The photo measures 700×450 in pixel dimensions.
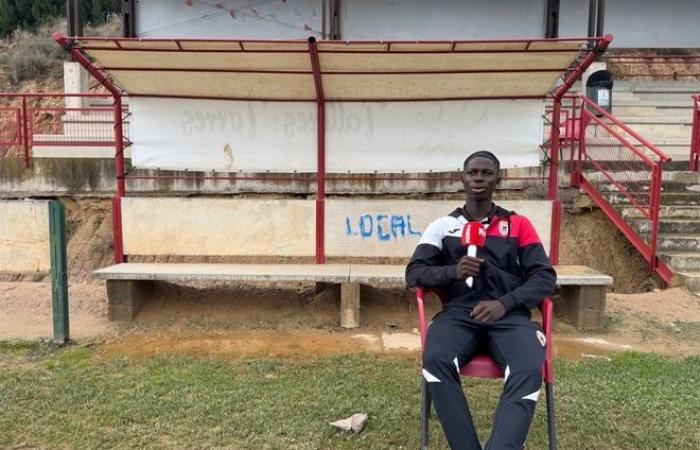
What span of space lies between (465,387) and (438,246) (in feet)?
4.54

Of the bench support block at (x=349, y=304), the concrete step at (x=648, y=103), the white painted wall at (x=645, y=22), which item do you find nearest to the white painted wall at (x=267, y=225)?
the bench support block at (x=349, y=304)

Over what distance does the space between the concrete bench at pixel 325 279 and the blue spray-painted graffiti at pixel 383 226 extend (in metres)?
0.39

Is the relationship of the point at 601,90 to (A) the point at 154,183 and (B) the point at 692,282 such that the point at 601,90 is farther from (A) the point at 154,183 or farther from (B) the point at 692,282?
(A) the point at 154,183

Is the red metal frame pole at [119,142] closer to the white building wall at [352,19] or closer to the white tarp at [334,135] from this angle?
the white tarp at [334,135]

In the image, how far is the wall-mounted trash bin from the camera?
1207 cm

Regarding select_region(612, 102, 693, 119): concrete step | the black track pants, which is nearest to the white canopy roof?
the black track pants

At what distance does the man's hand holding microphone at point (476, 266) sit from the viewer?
282 centimetres

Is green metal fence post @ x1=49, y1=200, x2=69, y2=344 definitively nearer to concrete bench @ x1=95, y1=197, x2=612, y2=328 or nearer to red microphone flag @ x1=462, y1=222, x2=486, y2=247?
concrete bench @ x1=95, y1=197, x2=612, y2=328

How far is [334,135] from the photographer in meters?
6.20

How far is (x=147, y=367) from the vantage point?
4465mm

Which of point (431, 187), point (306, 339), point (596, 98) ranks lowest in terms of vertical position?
point (306, 339)

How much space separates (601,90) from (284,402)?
11.1m

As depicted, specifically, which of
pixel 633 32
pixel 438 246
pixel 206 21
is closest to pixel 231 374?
pixel 438 246

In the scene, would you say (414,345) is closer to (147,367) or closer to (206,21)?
(147,367)
